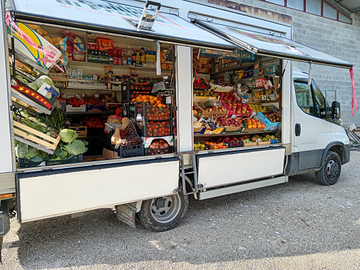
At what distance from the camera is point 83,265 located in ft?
10.2

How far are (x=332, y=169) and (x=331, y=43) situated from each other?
8.80 m

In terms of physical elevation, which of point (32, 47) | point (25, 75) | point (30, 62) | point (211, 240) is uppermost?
point (32, 47)

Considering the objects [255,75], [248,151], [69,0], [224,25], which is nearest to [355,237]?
[248,151]

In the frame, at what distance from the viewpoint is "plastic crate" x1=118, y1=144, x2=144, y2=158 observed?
12.2ft

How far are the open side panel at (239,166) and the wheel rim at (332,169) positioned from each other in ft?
5.48

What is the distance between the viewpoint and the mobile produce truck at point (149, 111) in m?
2.89

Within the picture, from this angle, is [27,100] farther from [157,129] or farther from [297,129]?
[297,129]

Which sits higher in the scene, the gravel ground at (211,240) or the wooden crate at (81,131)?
the wooden crate at (81,131)

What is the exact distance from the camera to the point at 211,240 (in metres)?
3.66

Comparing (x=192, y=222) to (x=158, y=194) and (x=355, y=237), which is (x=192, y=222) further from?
(x=355, y=237)

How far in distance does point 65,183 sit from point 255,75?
4.17 m

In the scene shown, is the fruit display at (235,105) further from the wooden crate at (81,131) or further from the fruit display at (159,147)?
the wooden crate at (81,131)

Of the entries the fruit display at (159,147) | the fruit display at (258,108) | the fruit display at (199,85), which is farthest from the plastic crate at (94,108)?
the fruit display at (258,108)

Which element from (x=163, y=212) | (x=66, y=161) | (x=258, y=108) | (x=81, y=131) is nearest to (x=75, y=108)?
(x=81, y=131)
